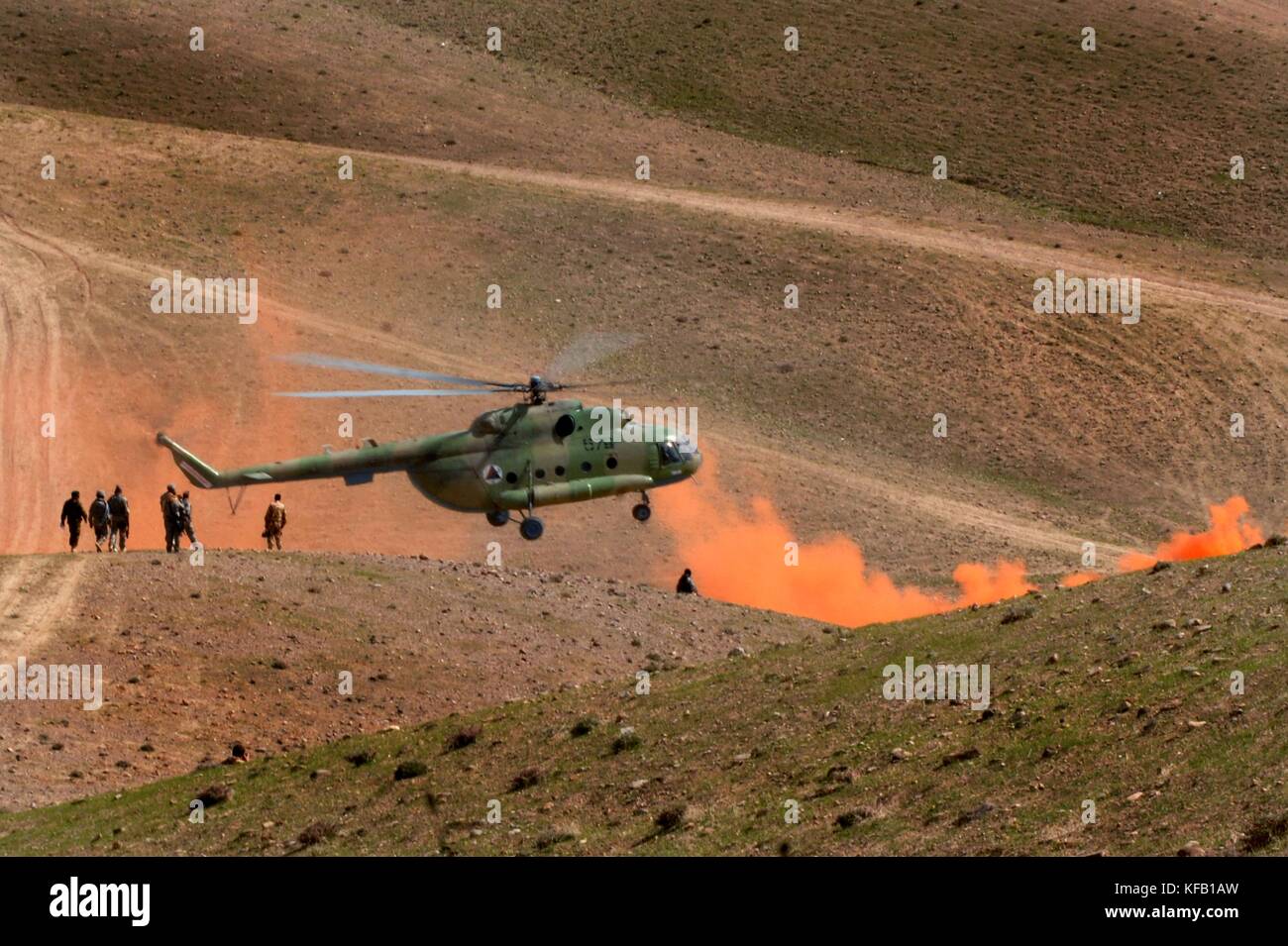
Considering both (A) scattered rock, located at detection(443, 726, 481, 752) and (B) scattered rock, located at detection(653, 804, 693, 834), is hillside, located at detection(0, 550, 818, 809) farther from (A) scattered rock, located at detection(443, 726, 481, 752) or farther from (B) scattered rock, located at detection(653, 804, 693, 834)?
(B) scattered rock, located at detection(653, 804, 693, 834)

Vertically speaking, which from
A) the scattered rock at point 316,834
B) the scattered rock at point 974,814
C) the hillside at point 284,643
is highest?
the hillside at point 284,643

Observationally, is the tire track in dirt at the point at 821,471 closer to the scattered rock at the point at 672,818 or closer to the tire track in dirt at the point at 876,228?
the tire track in dirt at the point at 876,228

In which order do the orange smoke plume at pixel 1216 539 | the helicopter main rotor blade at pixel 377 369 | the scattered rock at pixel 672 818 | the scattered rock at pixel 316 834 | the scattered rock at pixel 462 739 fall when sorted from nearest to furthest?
the scattered rock at pixel 672 818 → the scattered rock at pixel 316 834 → the scattered rock at pixel 462 739 → the helicopter main rotor blade at pixel 377 369 → the orange smoke plume at pixel 1216 539

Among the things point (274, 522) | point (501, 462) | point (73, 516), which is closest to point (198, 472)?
point (501, 462)

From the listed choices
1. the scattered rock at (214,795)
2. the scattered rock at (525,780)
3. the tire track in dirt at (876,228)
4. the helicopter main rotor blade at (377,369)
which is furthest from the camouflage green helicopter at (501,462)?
the tire track in dirt at (876,228)

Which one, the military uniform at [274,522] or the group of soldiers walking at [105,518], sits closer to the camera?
the group of soldiers walking at [105,518]

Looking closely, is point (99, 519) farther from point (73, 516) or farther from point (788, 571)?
point (788, 571)

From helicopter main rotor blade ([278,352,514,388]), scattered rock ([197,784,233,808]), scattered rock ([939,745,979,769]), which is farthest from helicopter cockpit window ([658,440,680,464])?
scattered rock ([939,745,979,769])

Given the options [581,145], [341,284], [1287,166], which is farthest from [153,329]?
[1287,166]
